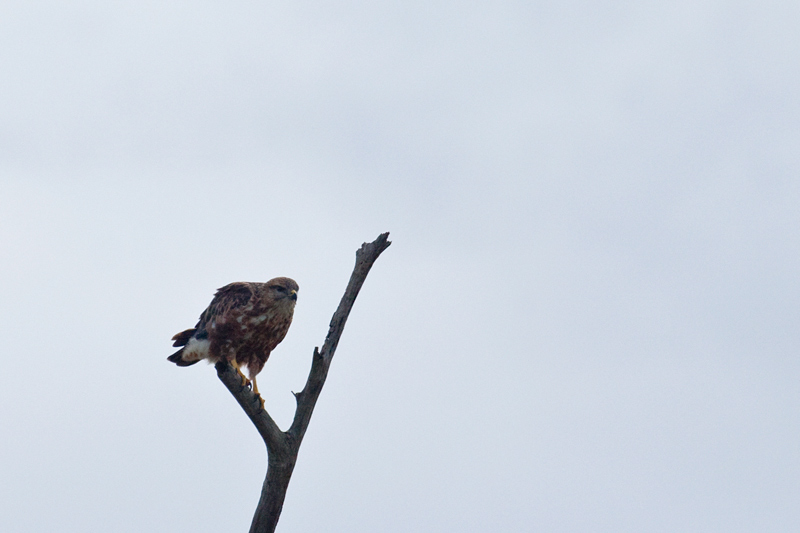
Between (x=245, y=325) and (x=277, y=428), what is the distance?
5.74 ft

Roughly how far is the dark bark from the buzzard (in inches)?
51.8

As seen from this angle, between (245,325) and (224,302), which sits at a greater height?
(224,302)

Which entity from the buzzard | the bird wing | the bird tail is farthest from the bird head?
the bird tail

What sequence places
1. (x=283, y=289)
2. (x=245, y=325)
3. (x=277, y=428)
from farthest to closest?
(x=283, y=289) < (x=245, y=325) < (x=277, y=428)

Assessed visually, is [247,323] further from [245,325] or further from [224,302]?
[224,302]

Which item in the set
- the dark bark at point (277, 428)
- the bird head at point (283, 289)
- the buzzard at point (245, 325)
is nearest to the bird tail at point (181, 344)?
the buzzard at point (245, 325)

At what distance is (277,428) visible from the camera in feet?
22.9

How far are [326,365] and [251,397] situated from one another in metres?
0.88

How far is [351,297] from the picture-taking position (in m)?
7.52

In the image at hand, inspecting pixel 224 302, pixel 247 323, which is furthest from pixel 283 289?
pixel 224 302

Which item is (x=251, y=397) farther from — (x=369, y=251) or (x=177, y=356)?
(x=177, y=356)

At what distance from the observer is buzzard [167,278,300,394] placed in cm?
836

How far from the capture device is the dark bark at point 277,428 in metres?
6.69

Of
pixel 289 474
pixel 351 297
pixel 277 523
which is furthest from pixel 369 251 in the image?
pixel 277 523
